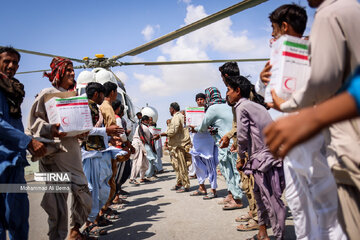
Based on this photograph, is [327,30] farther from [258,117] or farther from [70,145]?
[70,145]

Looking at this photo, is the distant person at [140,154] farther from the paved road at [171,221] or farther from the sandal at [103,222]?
the sandal at [103,222]

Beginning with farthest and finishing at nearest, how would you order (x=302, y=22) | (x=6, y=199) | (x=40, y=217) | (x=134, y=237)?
1. (x=40, y=217)
2. (x=134, y=237)
3. (x=6, y=199)
4. (x=302, y=22)

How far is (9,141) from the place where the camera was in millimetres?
2422

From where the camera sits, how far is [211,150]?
605 cm

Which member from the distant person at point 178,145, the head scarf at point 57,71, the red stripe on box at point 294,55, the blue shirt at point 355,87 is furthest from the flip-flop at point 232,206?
the blue shirt at point 355,87

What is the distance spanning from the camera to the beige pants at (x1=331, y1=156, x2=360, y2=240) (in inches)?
46.8

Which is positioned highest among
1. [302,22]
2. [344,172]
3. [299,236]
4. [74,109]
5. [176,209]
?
[302,22]

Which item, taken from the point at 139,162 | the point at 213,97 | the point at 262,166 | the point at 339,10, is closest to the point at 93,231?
the point at 262,166

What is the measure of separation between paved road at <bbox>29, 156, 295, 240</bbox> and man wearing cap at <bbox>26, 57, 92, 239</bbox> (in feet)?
3.22

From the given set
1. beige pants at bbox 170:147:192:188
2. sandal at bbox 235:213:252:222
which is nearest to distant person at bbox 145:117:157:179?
beige pants at bbox 170:147:192:188

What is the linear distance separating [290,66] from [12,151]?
2.38 m

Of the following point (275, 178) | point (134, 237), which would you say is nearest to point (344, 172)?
point (275, 178)

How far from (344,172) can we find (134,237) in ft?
10.2

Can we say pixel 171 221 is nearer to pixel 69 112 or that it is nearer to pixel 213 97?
pixel 213 97
